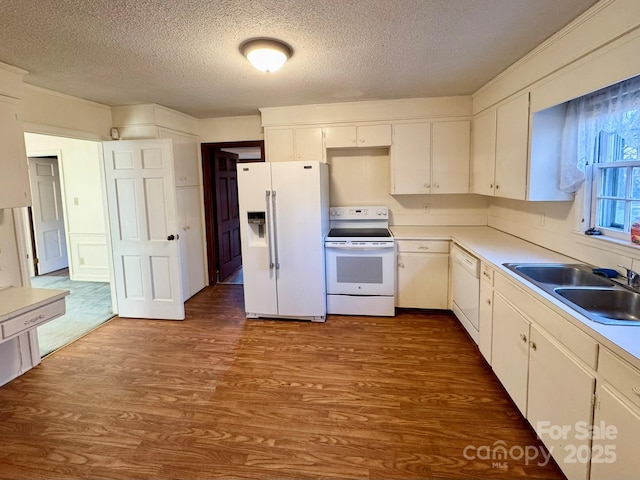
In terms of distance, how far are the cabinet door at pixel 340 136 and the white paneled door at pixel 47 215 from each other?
15.9ft

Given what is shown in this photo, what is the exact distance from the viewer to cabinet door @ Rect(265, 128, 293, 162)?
3.99m

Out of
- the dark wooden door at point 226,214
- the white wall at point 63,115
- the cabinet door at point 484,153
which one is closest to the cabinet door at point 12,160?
the white wall at point 63,115

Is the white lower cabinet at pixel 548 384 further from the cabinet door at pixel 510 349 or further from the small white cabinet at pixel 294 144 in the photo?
the small white cabinet at pixel 294 144

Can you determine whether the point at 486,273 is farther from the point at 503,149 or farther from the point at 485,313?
the point at 503,149

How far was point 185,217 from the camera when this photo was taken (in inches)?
168

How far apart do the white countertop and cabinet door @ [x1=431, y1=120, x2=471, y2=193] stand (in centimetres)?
357

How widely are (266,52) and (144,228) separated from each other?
2.36 meters

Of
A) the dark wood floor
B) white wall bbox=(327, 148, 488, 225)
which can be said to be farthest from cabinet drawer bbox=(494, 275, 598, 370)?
white wall bbox=(327, 148, 488, 225)

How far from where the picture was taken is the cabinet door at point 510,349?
191 cm

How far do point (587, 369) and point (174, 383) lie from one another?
2482 mm

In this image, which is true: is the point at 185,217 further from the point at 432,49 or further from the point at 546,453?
the point at 546,453

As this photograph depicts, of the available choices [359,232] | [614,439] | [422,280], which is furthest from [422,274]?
[614,439]

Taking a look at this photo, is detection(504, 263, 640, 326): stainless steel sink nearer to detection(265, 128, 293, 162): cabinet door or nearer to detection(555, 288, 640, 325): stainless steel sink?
detection(555, 288, 640, 325): stainless steel sink

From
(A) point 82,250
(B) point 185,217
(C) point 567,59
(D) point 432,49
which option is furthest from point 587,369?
(A) point 82,250
